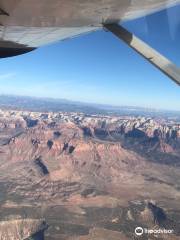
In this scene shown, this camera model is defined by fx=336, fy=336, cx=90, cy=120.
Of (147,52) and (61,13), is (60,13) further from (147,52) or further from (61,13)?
(147,52)

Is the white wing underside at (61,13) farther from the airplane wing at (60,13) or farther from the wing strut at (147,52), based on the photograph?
the wing strut at (147,52)

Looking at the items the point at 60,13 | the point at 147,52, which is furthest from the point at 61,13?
the point at 147,52

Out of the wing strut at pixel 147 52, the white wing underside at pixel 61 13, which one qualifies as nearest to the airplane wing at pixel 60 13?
the white wing underside at pixel 61 13

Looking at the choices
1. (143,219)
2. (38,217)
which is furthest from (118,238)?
(38,217)

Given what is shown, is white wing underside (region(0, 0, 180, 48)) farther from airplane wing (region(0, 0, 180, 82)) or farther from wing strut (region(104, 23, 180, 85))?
wing strut (region(104, 23, 180, 85))

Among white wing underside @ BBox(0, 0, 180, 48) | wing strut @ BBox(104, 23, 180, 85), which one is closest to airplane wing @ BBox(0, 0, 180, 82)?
white wing underside @ BBox(0, 0, 180, 48)

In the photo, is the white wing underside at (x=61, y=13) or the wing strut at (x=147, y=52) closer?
the white wing underside at (x=61, y=13)
